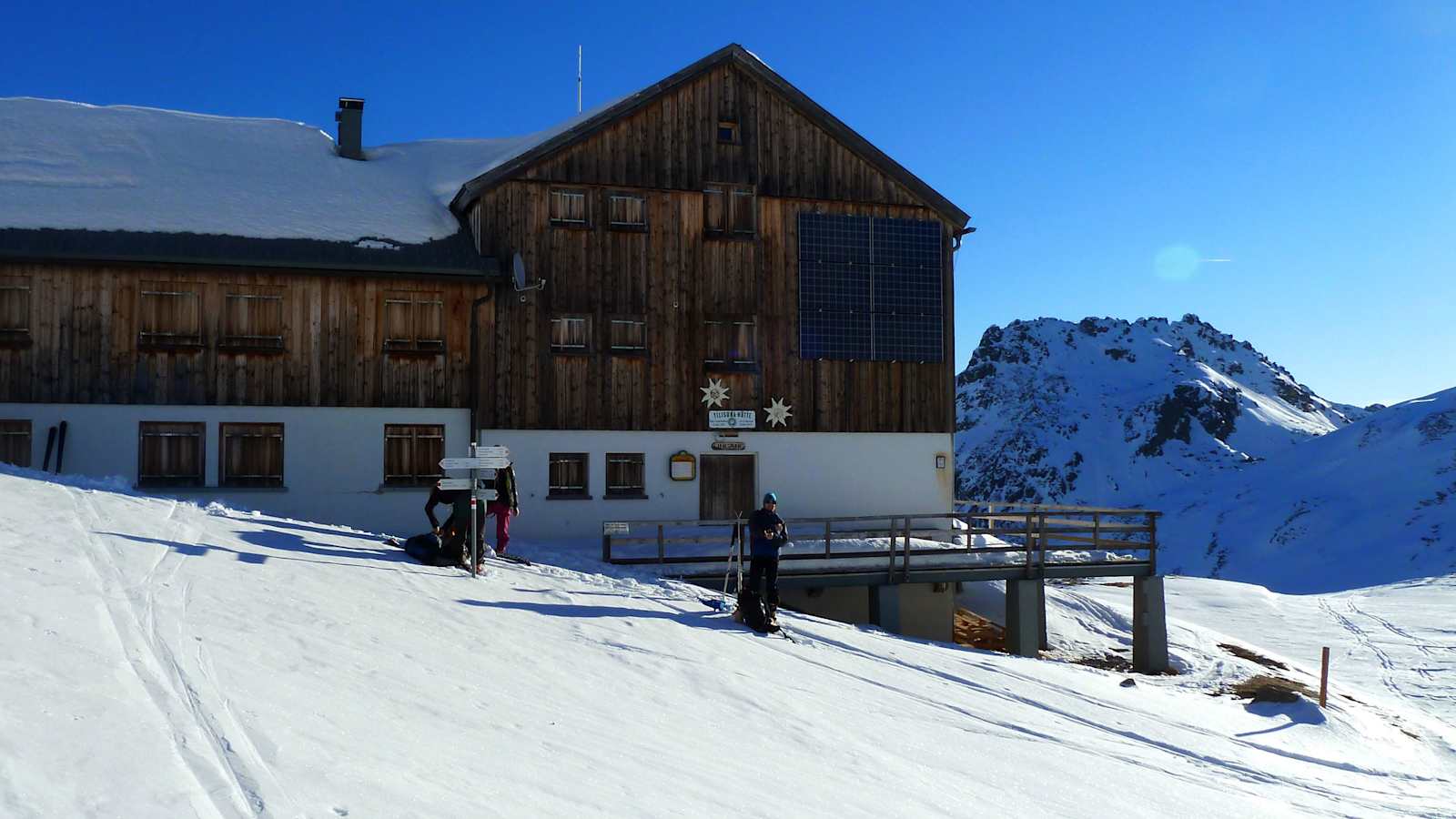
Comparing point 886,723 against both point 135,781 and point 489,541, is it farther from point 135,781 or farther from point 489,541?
point 489,541

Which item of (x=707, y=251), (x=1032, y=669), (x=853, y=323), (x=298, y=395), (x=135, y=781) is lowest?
(x=1032, y=669)

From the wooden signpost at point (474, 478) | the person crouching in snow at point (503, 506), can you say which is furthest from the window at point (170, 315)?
the wooden signpost at point (474, 478)

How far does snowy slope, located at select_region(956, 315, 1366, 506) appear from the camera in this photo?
15188 cm

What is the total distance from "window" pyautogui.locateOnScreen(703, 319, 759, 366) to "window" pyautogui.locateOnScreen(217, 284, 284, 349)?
9.04 metres

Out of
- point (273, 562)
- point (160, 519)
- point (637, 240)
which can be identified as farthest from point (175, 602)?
point (637, 240)

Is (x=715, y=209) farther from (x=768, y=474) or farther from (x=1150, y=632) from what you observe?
(x=1150, y=632)

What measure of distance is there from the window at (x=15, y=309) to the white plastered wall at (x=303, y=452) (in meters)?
1.35

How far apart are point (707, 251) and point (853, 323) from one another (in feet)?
12.8

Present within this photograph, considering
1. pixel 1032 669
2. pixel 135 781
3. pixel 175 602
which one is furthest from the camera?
pixel 1032 669

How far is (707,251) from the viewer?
80.9ft

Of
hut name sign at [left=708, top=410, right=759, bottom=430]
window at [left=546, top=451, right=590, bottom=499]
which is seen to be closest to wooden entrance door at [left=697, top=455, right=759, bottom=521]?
hut name sign at [left=708, top=410, right=759, bottom=430]

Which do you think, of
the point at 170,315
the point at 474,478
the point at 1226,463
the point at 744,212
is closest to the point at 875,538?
the point at 744,212

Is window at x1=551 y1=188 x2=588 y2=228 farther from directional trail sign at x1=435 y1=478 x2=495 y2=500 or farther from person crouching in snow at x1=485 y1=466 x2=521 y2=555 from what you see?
directional trail sign at x1=435 y1=478 x2=495 y2=500

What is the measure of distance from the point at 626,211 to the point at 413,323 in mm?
5278
